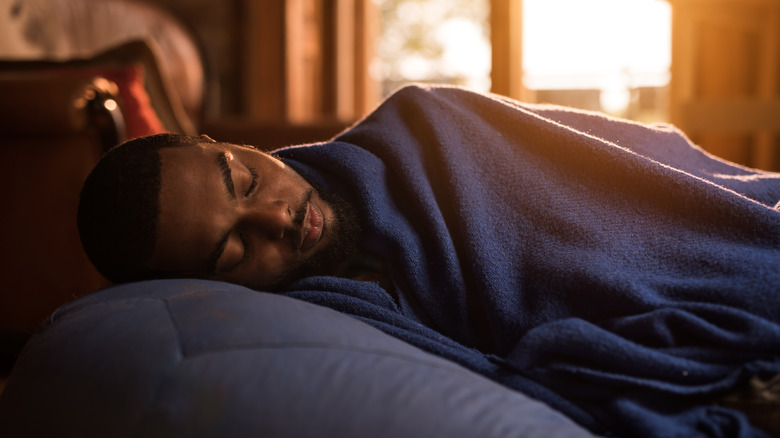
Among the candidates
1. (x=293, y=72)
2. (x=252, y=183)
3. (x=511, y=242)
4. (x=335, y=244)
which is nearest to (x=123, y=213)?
(x=252, y=183)

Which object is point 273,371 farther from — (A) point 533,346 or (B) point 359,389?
(A) point 533,346

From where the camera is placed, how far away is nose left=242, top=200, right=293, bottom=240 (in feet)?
2.85

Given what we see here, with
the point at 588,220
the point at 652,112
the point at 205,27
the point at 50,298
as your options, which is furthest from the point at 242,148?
the point at 652,112

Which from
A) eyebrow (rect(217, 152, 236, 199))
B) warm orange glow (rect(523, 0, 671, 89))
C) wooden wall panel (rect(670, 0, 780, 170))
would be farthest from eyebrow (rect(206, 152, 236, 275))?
warm orange glow (rect(523, 0, 671, 89))

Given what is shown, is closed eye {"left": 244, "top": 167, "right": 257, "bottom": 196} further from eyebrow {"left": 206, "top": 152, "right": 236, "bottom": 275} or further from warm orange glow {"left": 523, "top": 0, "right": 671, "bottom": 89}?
warm orange glow {"left": 523, "top": 0, "right": 671, "bottom": 89}

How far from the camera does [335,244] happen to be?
97 cm

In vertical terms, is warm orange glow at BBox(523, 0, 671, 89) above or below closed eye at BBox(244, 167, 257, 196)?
above

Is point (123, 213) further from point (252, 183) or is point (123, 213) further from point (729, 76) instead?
point (729, 76)

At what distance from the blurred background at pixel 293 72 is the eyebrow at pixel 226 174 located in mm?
742

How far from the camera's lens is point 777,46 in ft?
7.62

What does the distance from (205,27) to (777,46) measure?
2.53m

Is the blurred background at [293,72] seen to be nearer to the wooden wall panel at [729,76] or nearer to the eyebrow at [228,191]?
the wooden wall panel at [729,76]

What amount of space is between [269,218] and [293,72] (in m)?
2.40

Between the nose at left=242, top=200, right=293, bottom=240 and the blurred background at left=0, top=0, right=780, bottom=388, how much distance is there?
77cm
